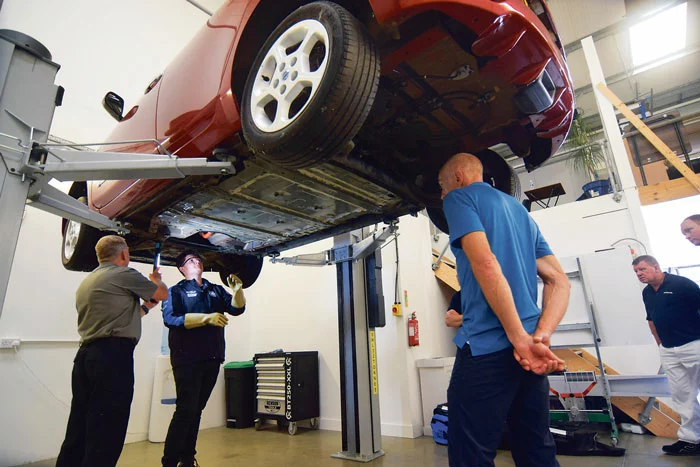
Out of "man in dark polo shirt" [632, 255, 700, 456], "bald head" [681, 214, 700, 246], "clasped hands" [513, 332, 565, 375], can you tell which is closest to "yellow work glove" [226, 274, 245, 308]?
"clasped hands" [513, 332, 565, 375]

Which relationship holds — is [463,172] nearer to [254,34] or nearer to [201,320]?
[254,34]

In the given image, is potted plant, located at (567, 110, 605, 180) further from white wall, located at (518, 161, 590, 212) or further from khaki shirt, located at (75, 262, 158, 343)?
khaki shirt, located at (75, 262, 158, 343)

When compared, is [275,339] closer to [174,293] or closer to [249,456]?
[249,456]

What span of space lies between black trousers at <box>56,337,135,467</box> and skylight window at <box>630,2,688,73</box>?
8095mm

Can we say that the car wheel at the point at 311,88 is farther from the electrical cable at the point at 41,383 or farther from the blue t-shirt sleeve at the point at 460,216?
the electrical cable at the point at 41,383

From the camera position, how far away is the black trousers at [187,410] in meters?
2.37

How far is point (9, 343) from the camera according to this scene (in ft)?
10.8

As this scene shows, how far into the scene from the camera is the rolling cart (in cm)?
423

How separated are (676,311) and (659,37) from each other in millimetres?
5721

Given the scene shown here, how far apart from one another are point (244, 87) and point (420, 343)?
348 centimetres

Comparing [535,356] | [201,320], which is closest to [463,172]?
[535,356]

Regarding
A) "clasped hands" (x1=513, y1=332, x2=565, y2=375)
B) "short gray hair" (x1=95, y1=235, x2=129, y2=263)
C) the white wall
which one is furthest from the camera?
the white wall

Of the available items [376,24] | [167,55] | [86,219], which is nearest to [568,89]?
[376,24]

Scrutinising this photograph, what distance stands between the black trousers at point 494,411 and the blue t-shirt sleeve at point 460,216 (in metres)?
0.33
